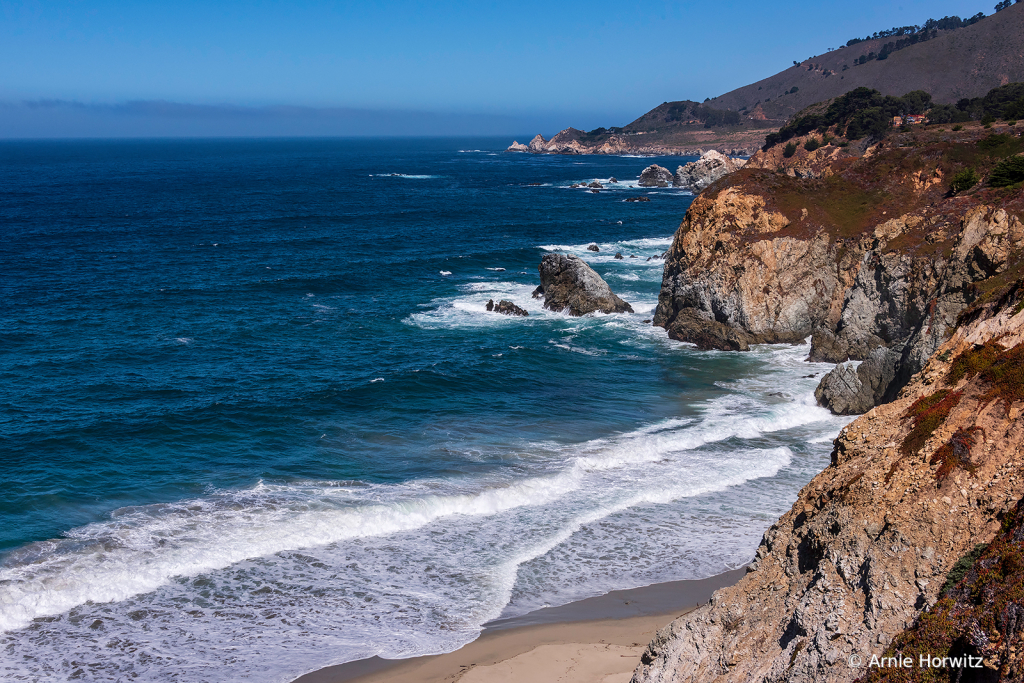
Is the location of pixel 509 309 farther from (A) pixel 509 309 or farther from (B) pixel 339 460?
(B) pixel 339 460

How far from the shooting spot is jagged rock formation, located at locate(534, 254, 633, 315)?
160 ft

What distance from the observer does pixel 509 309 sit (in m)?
49.3

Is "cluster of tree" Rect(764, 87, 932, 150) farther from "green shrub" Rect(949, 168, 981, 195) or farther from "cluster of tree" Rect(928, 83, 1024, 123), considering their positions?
"green shrub" Rect(949, 168, 981, 195)

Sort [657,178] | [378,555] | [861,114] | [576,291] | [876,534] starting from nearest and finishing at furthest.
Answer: [876,534] < [378,555] < [576,291] < [861,114] < [657,178]

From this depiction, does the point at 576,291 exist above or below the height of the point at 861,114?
below

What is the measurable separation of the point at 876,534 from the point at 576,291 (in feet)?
125

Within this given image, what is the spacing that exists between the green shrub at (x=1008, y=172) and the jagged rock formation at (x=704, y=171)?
99179 millimetres

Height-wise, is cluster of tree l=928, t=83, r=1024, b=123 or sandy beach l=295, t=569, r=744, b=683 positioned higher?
cluster of tree l=928, t=83, r=1024, b=123

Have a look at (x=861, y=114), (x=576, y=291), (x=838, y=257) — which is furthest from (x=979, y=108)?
(x=576, y=291)

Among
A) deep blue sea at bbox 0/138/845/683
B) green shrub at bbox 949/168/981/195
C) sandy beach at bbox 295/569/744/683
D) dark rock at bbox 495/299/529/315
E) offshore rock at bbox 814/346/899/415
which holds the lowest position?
sandy beach at bbox 295/569/744/683

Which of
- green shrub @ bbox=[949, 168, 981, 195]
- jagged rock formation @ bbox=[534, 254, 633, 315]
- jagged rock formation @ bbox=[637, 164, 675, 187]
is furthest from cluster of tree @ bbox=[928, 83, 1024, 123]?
jagged rock formation @ bbox=[534, 254, 633, 315]

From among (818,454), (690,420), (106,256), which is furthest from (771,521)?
(106,256)

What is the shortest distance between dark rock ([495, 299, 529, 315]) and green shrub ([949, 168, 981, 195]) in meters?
26.1

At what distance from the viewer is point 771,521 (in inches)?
867
